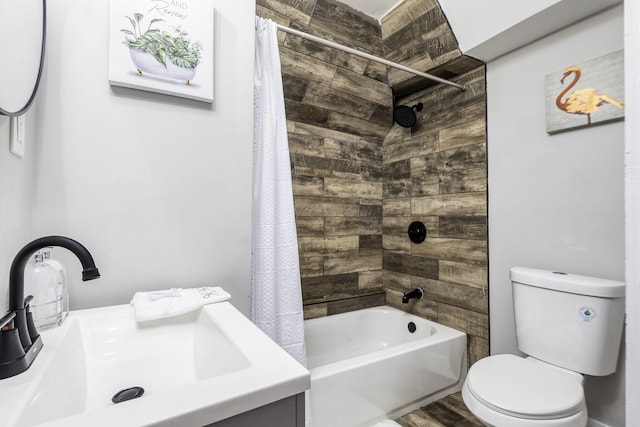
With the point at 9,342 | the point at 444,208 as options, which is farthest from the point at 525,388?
the point at 9,342

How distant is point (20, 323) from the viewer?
677mm

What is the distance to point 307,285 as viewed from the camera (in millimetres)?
2451

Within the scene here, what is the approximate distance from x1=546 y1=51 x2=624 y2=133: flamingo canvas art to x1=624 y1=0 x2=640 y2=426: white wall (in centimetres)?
60

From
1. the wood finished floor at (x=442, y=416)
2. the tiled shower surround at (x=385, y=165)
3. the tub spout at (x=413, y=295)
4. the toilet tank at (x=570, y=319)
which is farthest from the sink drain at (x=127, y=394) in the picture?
the tub spout at (x=413, y=295)

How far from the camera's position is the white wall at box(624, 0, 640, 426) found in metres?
1.03

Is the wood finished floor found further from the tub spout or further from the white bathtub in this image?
the tub spout

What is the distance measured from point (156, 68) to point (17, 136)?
1.68 ft

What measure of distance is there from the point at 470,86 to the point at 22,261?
97.1 inches

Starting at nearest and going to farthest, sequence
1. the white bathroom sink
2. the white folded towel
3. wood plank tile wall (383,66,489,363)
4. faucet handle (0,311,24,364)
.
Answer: the white bathroom sink < faucet handle (0,311,24,364) < the white folded towel < wood plank tile wall (383,66,489,363)

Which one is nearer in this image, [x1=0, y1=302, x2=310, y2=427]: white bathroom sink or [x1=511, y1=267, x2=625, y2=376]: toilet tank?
[x1=0, y1=302, x2=310, y2=427]: white bathroom sink

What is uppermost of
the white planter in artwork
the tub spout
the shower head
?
the shower head

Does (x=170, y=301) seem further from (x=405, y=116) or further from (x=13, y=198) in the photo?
(x=405, y=116)

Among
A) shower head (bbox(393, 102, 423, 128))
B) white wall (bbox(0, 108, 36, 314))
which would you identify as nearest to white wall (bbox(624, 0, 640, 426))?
shower head (bbox(393, 102, 423, 128))

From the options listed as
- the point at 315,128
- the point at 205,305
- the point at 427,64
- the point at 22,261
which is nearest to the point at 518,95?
the point at 427,64
